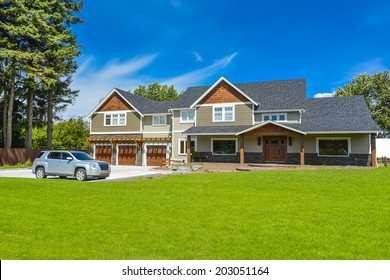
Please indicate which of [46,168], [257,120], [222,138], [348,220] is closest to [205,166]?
[222,138]

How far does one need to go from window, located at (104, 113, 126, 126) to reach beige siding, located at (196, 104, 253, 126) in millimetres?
10455

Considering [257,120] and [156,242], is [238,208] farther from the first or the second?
[257,120]

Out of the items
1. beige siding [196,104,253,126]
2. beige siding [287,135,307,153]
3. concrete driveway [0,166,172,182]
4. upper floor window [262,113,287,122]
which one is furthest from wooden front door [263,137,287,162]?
concrete driveway [0,166,172,182]

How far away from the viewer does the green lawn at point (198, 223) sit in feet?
18.7

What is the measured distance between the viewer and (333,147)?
27.9 metres

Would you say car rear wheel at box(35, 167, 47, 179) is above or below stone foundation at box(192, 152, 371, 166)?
below

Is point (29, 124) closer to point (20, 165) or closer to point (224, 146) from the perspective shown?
point (20, 165)

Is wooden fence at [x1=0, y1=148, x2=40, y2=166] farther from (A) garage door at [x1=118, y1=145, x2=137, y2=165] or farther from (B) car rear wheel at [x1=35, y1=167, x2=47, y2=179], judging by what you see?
(B) car rear wheel at [x1=35, y1=167, x2=47, y2=179]

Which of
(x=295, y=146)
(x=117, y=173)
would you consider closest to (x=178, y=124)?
(x=117, y=173)

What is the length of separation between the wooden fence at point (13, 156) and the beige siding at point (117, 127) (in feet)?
26.7

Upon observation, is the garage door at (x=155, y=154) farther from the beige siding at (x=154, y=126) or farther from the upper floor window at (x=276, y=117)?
the upper floor window at (x=276, y=117)

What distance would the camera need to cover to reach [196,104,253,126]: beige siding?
31.0 m

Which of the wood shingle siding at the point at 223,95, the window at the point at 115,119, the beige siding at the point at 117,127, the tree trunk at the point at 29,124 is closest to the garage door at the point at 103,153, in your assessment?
the beige siding at the point at 117,127

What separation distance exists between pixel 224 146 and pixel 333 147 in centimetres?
985
